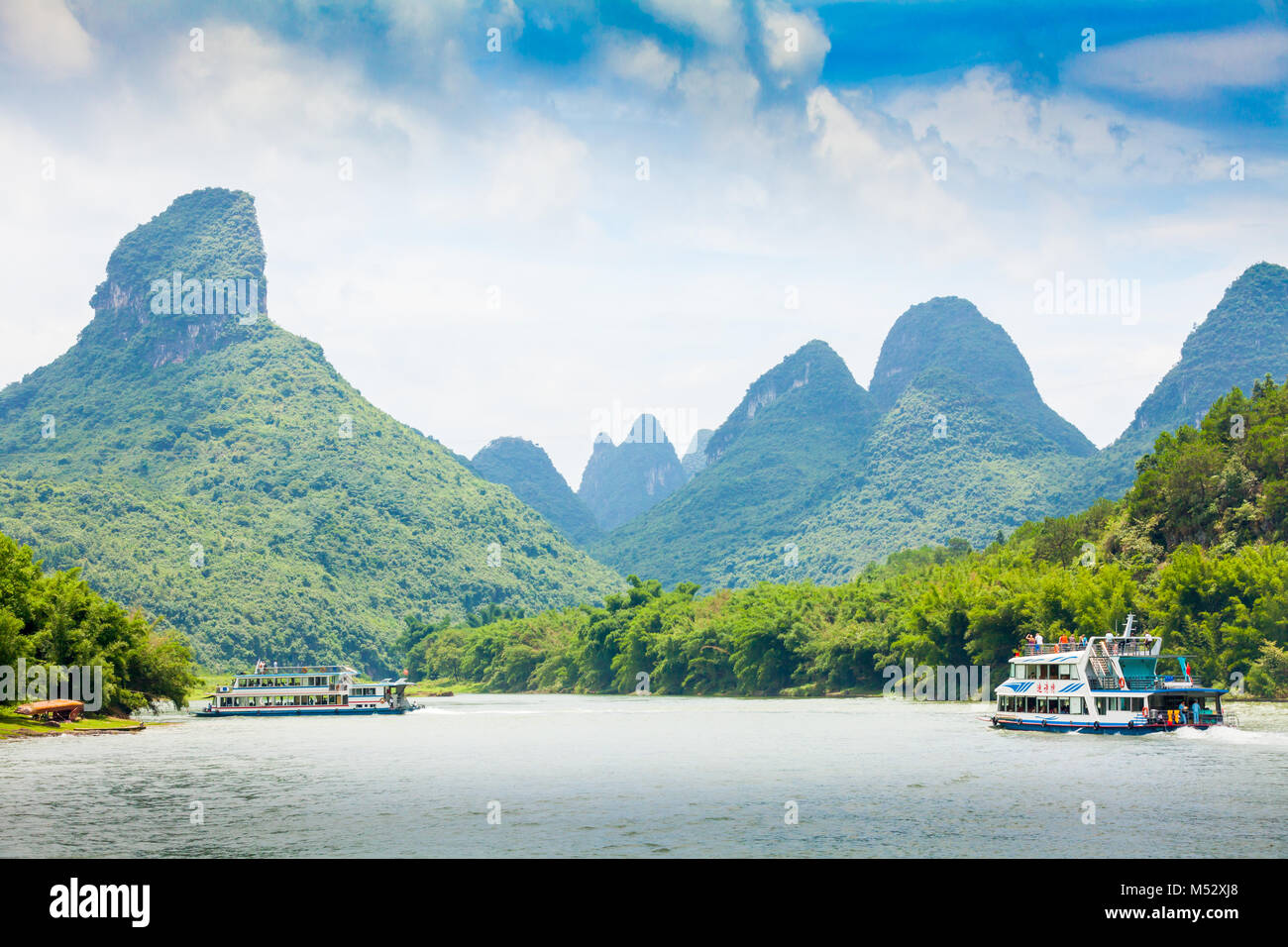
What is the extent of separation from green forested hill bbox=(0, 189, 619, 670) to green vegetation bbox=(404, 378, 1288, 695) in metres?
40.2

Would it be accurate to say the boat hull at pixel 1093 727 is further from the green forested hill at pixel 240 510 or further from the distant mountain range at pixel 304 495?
the distant mountain range at pixel 304 495

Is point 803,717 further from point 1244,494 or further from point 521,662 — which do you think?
point 521,662

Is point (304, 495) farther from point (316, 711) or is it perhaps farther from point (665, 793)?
point (665, 793)

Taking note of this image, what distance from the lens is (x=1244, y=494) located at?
71062 mm

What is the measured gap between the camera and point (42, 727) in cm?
4725

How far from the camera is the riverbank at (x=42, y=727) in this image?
4612cm

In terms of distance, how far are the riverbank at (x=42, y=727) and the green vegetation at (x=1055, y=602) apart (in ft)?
152

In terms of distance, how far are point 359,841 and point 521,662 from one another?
98217 millimetres

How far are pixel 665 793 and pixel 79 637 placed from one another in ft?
105

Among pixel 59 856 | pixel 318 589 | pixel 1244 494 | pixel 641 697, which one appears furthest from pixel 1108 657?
pixel 318 589

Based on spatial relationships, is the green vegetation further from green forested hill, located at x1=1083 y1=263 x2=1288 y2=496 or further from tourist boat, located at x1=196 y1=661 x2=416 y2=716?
green forested hill, located at x1=1083 y1=263 x2=1288 y2=496

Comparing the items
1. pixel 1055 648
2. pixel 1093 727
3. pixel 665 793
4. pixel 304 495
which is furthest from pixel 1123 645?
pixel 304 495

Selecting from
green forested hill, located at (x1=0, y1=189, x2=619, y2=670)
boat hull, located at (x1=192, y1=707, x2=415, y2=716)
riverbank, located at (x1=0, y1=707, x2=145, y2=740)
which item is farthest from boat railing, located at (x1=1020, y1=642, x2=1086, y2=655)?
green forested hill, located at (x1=0, y1=189, x2=619, y2=670)
